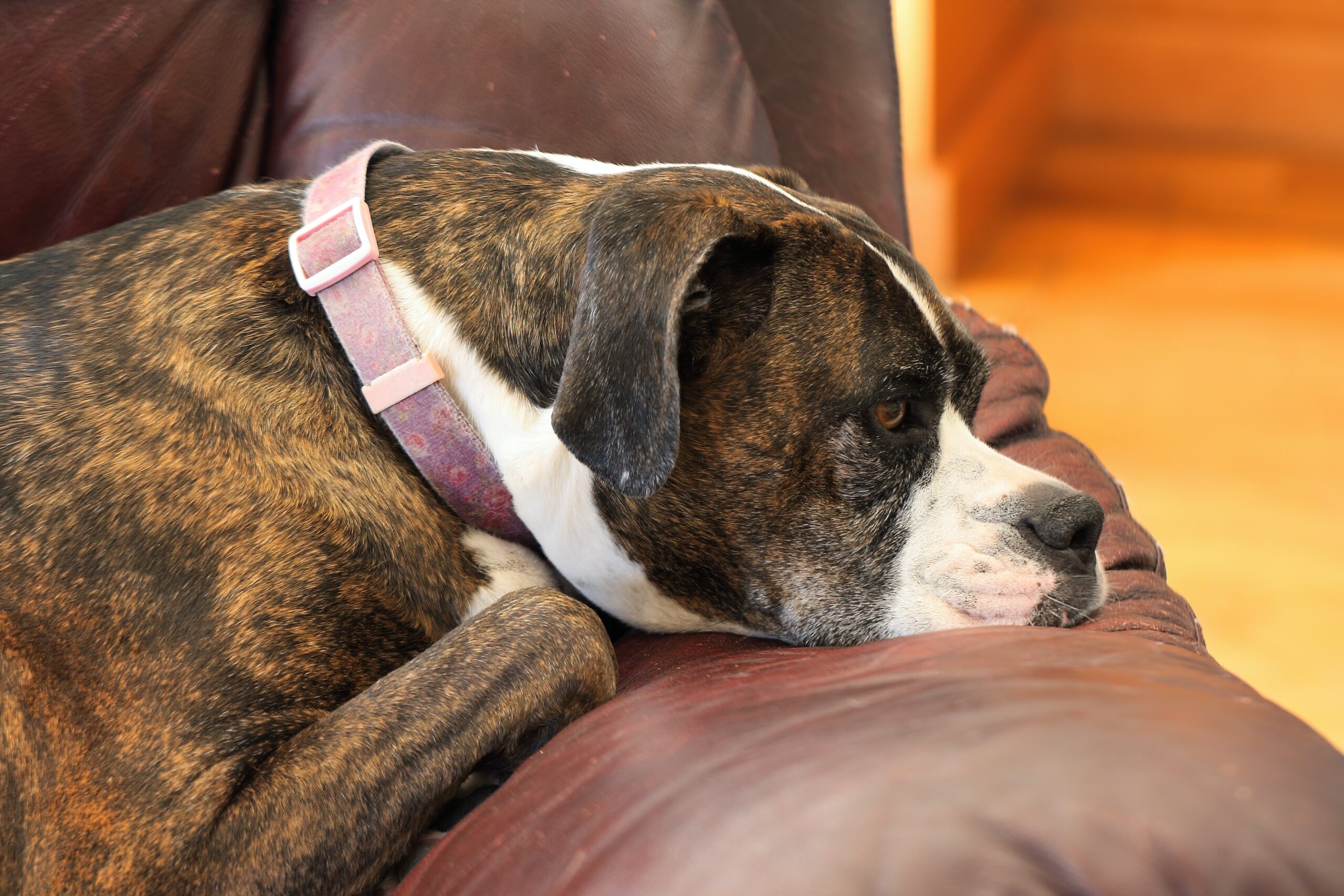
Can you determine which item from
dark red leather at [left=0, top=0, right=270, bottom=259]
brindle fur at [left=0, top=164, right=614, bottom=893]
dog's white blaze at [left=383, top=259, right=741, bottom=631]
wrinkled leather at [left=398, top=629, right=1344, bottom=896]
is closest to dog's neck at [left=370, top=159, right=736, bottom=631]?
dog's white blaze at [left=383, top=259, right=741, bottom=631]

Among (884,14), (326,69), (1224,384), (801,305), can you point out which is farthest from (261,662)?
(1224,384)

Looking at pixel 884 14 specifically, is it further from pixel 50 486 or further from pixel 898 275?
pixel 50 486

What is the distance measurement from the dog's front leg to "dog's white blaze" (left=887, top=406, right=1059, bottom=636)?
0.39 m

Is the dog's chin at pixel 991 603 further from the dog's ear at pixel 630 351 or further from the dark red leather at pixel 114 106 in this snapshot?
the dark red leather at pixel 114 106

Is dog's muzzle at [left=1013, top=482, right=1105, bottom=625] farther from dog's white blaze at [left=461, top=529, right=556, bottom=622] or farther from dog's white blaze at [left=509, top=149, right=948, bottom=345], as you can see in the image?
dog's white blaze at [left=461, top=529, right=556, bottom=622]

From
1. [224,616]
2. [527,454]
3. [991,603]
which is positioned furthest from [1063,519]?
[224,616]

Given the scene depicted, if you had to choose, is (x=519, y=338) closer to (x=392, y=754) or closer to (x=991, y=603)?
(x=392, y=754)

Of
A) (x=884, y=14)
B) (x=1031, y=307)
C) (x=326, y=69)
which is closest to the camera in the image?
(x=326, y=69)

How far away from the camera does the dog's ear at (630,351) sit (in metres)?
1.36

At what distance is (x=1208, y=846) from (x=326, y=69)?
1.81 meters

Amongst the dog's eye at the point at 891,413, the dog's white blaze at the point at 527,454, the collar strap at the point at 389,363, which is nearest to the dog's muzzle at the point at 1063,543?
the dog's eye at the point at 891,413

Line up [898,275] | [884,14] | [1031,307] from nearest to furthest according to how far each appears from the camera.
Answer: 1. [898,275]
2. [884,14]
3. [1031,307]

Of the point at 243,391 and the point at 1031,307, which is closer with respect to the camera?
the point at 243,391

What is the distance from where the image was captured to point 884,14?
8.08ft
